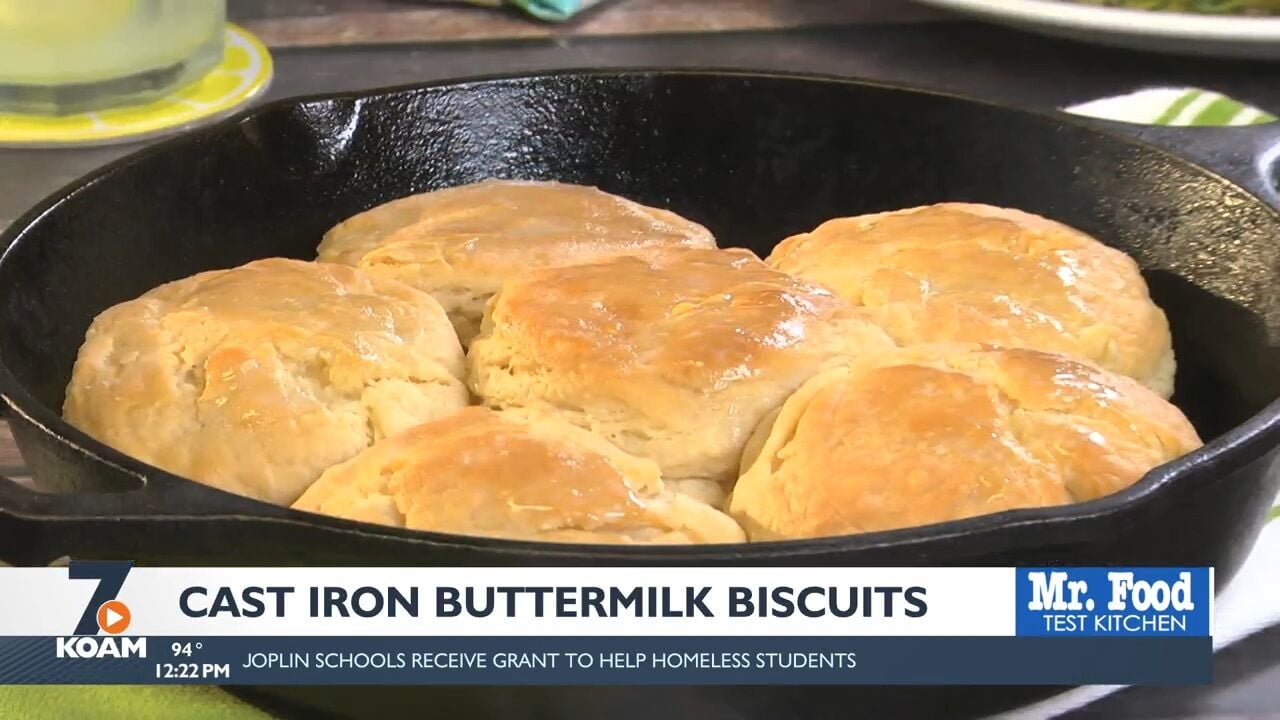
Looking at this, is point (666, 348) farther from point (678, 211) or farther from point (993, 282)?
point (678, 211)

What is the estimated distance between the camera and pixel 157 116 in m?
1.96

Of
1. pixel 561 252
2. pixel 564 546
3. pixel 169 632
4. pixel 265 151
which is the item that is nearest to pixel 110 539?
pixel 169 632

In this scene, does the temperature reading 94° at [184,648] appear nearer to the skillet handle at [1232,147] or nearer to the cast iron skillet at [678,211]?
the cast iron skillet at [678,211]

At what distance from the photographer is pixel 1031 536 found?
0.71 m

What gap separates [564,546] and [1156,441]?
1.43 feet

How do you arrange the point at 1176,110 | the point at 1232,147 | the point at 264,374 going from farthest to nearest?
the point at 1176,110 → the point at 1232,147 → the point at 264,374

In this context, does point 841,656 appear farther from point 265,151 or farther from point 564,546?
point 265,151

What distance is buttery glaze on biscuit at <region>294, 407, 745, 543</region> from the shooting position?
32.1 inches

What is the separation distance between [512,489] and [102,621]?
0.80ft

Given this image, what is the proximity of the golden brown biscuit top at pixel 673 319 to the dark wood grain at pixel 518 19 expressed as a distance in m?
1.30

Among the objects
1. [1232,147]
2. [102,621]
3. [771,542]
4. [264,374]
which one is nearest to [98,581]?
[102,621]

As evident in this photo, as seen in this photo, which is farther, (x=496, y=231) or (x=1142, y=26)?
(x=1142, y=26)

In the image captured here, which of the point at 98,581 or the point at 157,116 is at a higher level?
the point at 157,116

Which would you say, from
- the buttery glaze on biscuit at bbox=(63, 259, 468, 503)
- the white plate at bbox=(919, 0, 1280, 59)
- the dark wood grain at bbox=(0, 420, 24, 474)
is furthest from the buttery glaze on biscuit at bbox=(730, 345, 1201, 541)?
the white plate at bbox=(919, 0, 1280, 59)
